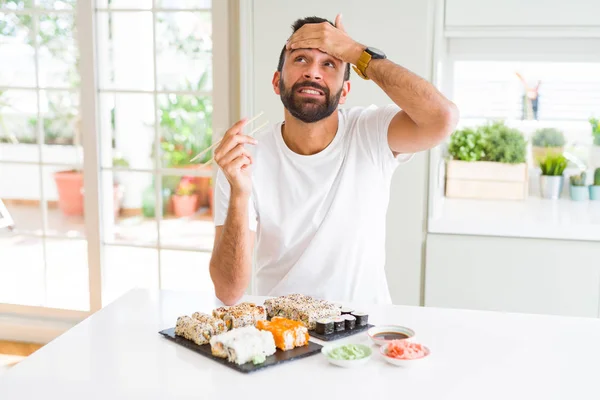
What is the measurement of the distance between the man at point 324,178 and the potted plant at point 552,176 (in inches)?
58.1

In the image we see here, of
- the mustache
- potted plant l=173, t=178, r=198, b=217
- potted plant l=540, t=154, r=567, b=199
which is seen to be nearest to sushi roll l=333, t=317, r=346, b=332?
the mustache

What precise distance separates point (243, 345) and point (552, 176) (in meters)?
2.47

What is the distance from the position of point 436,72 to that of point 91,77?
1.81m

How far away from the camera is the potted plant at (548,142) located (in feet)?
11.8

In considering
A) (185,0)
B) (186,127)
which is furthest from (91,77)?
(186,127)

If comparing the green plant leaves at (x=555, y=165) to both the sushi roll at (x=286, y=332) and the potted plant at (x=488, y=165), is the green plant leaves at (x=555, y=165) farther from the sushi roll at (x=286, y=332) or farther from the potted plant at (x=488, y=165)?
the sushi roll at (x=286, y=332)

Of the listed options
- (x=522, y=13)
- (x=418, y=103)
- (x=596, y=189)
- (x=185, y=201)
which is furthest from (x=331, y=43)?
(x=185, y=201)

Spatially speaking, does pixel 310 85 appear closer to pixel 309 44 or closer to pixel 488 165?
pixel 309 44

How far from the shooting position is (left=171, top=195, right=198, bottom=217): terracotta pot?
734 cm

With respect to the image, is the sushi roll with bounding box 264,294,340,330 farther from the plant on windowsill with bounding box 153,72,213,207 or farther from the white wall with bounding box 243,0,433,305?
the plant on windowsill with bounding box 153,72,213,207

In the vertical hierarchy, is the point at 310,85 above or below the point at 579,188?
above

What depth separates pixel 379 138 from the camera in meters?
2.30

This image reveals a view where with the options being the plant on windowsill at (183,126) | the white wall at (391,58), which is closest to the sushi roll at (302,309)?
the white wall at (391,58)

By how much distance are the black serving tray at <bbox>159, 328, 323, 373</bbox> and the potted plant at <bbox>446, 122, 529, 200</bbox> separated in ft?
6.97
